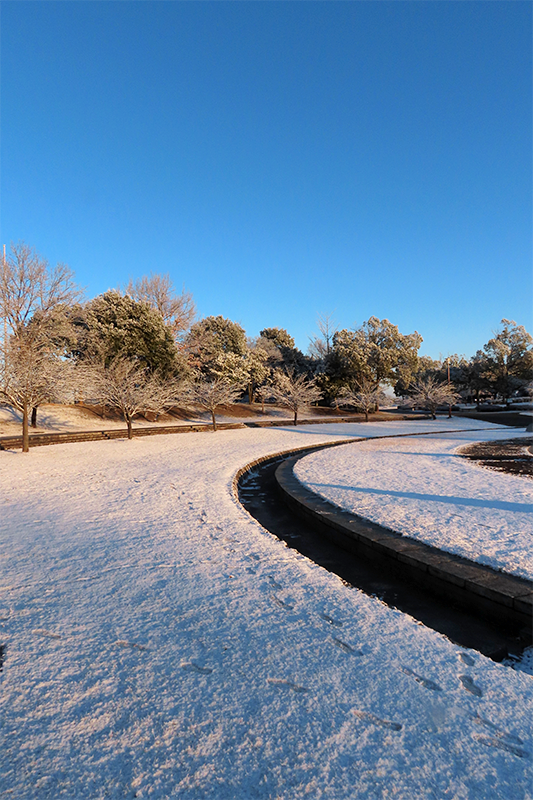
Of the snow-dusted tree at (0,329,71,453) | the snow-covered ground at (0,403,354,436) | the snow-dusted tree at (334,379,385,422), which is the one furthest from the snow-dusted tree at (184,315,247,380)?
the snow-dusted tree at (0,329,71,453)

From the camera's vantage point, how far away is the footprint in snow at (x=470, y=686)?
2.32 m

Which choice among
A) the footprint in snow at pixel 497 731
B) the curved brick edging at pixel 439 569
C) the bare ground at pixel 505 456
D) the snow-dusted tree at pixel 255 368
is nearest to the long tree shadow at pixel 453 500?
the curved brick edging at pixel 439 569

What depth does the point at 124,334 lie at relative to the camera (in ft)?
89.0

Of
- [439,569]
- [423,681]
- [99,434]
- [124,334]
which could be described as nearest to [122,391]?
[99,434]

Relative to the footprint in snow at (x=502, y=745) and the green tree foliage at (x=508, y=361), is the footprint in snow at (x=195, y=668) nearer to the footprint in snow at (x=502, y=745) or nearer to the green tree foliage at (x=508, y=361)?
the footprint in snow at (x=502, y=745)

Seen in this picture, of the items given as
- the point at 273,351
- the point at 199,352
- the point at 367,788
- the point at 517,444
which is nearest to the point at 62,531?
the point at 367,788

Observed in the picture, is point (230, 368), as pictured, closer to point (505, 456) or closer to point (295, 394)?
point (295, 394)

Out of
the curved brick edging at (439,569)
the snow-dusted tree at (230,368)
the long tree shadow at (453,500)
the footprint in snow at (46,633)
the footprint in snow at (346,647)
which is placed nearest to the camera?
the footprint in snow at (346,647)

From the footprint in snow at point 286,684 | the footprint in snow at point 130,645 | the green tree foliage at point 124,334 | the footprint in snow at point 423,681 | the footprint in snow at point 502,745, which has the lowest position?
the footprint in snow at point 423,681

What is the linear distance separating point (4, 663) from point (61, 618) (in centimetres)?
54

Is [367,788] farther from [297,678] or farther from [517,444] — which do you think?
[517,444]

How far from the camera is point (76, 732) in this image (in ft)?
6.42

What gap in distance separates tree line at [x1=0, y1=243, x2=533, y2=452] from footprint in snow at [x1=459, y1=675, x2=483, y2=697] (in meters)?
14.8

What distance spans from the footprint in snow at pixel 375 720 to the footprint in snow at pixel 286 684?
1.09ft
